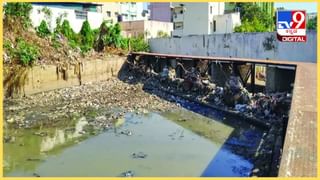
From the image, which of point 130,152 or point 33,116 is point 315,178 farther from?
point 33,116

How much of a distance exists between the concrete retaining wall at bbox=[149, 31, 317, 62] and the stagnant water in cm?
592

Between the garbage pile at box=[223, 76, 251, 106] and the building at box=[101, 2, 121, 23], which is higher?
the building at box=[101, 2, 121, 23]

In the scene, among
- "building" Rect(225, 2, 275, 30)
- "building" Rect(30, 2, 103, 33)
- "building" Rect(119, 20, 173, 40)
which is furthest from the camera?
"building" Rect(225, 2, 275, 30)

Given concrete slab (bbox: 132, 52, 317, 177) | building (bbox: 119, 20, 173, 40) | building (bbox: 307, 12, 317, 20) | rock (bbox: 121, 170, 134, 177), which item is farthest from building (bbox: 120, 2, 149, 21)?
rock (bbox: 121, 170, 134, 177)

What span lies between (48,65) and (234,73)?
7.45 m

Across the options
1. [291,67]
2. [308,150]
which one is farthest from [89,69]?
[308,150]

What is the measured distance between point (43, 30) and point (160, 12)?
22216 mm

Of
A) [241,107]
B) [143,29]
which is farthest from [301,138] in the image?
[143,29]

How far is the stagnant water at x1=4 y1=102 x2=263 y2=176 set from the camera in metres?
7.00

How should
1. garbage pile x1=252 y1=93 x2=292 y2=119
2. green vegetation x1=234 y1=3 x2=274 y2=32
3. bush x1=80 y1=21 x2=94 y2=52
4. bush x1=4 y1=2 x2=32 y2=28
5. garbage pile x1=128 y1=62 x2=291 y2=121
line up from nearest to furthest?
1. garbage pile x1=252 y1=93 x2=292 y2=119
2. garbage pile x1=128 y1=62 x2=291 y2=121
3. bush x1=4 y1=2 x2=32 y2=28
4. bush x1=80 y1=21 x2=94 y2=52
5. green vegetation x1=234 y1=3 x2=274 y2=32

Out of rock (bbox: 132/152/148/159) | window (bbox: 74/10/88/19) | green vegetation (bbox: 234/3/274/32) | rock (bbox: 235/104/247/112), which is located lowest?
rock (bbox: 132/152/148/159)

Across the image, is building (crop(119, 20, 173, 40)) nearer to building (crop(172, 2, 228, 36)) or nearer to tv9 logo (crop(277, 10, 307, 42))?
building (crop(172, 2, 228, 36))

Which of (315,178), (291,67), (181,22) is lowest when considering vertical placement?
(315,178)

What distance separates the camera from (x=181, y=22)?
108 feet
